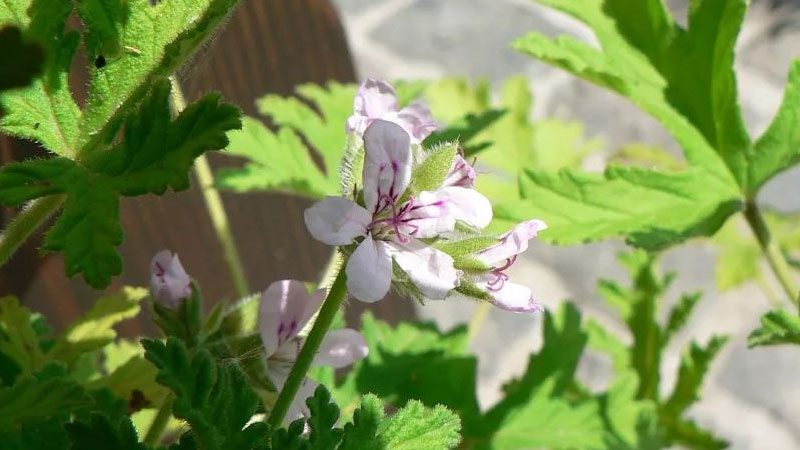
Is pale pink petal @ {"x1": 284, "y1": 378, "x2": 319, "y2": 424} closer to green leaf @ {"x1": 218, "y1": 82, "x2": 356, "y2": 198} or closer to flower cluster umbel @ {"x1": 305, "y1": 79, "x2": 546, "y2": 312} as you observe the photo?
flower cluster umbel @ {"x1": 305, "y1": 79, "x2": 546, "y2": 312}

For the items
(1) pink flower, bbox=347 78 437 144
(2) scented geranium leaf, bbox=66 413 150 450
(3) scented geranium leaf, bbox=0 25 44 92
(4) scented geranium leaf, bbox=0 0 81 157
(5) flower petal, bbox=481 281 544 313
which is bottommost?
(2) scented geranium leaf, bbox=66 413 150 450

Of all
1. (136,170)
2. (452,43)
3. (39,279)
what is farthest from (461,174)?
(452,43)

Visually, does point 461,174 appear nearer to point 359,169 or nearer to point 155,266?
point 359,169

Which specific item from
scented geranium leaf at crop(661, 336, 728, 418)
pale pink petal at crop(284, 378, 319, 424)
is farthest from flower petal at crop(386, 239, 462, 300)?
scented geranium leaf at crop(661, 336, 728, 418)

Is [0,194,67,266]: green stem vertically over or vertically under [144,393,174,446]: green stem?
over

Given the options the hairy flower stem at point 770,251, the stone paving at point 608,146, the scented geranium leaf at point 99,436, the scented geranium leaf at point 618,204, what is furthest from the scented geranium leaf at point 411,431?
the stone paving at point 608,146

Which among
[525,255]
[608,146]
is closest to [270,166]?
[525,255]
